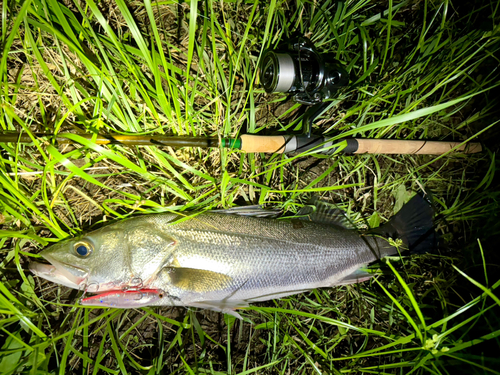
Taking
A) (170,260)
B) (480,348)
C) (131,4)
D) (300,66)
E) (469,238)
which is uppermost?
(131,4)

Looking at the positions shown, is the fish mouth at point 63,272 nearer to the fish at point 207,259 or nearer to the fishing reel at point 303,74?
the fish at point 207,259

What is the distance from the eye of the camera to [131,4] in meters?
Result: 2.60

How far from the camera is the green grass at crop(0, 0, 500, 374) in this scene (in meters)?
2.33

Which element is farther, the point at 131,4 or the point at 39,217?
the point at 131,4

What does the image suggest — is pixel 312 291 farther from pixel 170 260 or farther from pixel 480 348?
pixel 480 348

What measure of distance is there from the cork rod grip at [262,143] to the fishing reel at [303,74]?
1.02ft

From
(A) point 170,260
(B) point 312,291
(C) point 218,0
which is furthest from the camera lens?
(B) point 312,291

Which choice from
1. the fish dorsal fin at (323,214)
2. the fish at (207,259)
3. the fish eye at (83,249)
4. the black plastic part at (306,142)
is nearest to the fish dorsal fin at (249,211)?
the fish at (207,259)

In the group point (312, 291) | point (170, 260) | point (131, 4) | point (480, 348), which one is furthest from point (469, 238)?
point (131, 4)

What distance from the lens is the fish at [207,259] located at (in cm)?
207

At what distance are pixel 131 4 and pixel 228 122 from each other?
1446 mm

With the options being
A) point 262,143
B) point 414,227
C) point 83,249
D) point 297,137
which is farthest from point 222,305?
point 414,227

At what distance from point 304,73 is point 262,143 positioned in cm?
68

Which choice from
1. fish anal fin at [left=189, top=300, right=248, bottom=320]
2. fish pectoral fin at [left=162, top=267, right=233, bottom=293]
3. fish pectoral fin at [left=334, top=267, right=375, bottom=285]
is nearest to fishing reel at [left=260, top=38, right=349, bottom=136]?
fish pectoral fin at [left=334, top=267, right=375, bottom=285]
